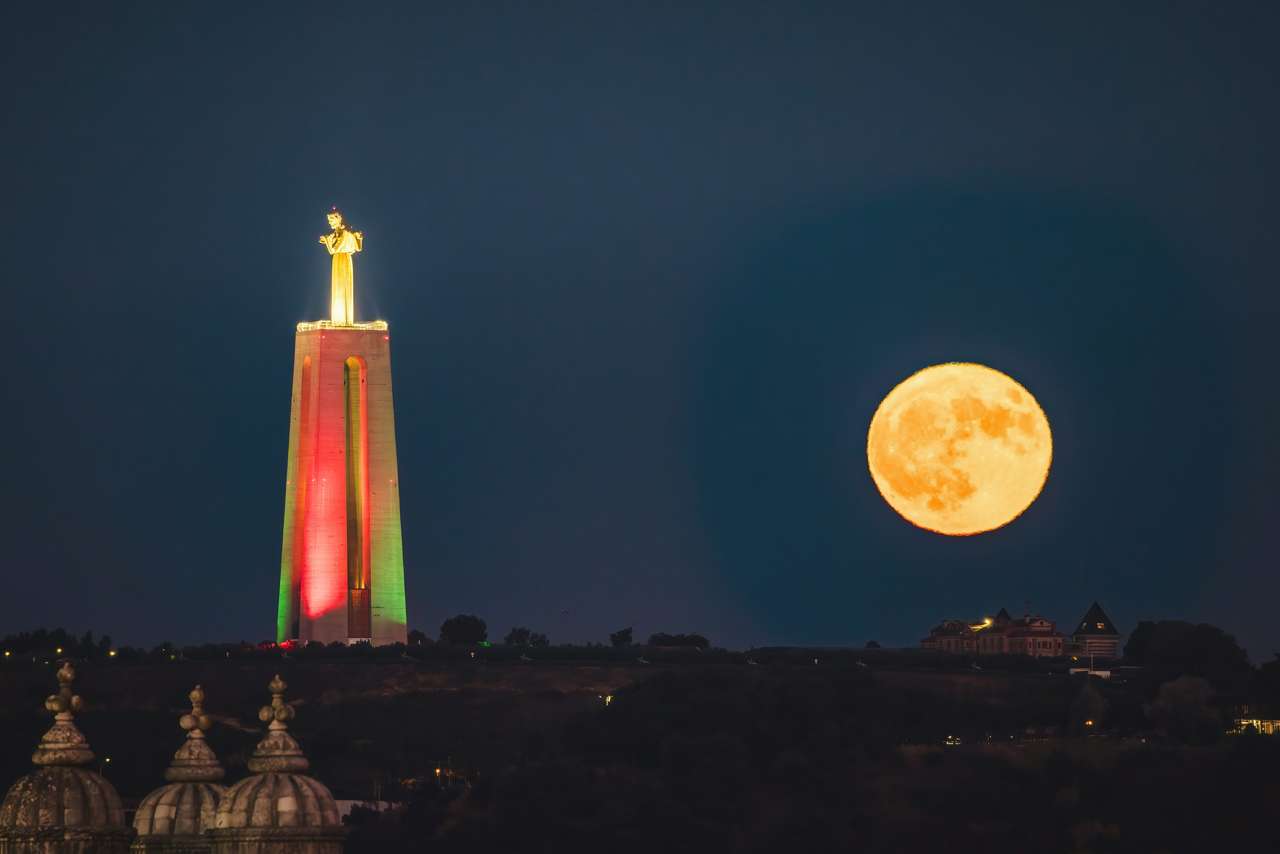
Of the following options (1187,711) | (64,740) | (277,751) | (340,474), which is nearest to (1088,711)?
(1187,711)

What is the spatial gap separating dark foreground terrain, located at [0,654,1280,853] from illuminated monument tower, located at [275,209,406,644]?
10.5 ft

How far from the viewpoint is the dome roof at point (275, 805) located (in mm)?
57188

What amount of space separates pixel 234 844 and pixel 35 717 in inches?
3346

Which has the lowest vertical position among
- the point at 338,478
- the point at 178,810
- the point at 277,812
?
the point at 277,812

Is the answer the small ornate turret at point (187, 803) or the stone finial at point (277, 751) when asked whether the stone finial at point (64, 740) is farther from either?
the stone finial at point (277, 751)

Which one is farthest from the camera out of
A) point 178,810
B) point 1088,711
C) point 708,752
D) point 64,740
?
point 1088,711

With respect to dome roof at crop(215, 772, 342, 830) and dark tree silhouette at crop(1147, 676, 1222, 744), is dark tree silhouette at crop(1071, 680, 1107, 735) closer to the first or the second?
dark tree silhouette at crop(1147, 676, 1222, 744)

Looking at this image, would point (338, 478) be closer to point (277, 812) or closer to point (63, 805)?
point (277, 812)

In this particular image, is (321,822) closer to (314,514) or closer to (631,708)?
(631,708)

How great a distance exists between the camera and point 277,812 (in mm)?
57344

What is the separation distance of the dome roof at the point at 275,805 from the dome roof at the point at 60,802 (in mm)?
1912

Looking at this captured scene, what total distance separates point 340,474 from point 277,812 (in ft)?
303

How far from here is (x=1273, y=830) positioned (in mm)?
121562

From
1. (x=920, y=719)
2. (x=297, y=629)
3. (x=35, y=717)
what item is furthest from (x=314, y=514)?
(x=920, y=719)
